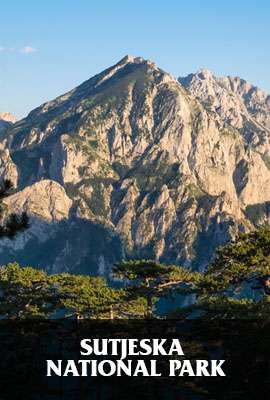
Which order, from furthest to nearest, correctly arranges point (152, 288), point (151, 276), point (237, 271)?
point (151, 276) < point (152, 288) < point (237, 271)

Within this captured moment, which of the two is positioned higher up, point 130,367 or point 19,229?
point 19,229

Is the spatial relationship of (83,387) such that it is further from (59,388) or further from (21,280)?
(21,280)

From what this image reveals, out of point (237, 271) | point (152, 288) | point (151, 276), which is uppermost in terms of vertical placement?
point (151, 276)

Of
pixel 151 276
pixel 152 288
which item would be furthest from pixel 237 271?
pixel 151 276

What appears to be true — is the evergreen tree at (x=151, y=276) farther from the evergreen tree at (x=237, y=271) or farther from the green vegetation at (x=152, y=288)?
the evergreen tree at (x=237, y=271)

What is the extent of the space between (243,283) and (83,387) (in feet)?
87.2

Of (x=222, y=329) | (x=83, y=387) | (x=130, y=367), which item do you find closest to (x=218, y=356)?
(x=222, y=329)

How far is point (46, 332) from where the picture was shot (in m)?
47.5

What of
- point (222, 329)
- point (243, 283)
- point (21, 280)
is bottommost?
point (222, 329)

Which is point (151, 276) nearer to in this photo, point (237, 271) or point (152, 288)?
point (152, 288)

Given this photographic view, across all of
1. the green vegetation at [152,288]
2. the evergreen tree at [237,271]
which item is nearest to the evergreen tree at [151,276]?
the green vegetation at [152,288]

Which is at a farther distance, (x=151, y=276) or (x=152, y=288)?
(x=151, y=276)

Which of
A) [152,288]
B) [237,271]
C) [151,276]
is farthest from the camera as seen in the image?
[151,276]

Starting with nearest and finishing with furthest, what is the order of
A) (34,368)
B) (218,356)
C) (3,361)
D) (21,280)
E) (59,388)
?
(218,356)
(59,388)
(34,368)
(3,361)
(21,280)
